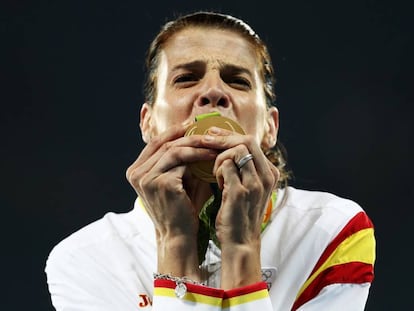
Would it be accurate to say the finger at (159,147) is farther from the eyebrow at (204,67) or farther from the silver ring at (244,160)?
the eyebrow at (204,67)

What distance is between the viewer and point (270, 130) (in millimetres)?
2059

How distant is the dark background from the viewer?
309 cm

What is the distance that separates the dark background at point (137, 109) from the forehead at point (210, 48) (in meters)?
1.07

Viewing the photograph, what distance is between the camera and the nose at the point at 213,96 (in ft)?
5.76

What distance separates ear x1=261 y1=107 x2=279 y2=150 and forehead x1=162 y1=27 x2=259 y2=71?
162 mm

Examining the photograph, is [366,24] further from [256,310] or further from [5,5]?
[256,310]

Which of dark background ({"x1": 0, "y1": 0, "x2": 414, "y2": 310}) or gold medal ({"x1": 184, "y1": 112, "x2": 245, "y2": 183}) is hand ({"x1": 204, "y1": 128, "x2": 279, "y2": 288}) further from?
dark background ({"x1": 0, "y1": 0, "x2": 414, "y2": 310})

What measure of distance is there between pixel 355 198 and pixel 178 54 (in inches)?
55.8

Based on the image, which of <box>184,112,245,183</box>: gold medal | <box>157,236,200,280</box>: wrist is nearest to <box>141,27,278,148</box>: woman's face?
<box>184,112,245,183</box>: gold medal

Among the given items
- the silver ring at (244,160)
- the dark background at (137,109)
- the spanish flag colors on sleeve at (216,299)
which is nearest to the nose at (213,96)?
the silver ring at (244,160)

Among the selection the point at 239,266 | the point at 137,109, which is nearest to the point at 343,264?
the point at 239,266

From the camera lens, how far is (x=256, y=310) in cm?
155

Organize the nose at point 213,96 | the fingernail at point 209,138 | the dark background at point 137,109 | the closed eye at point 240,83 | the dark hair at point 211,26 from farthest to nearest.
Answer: the dark background at point 137,109 < the dark hair at point 211,26 < the closed eye at point 240,83 < the nose at point 213,96 < the fingernail at point 209,138

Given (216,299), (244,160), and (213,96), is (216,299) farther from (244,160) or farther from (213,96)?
(213,96)
